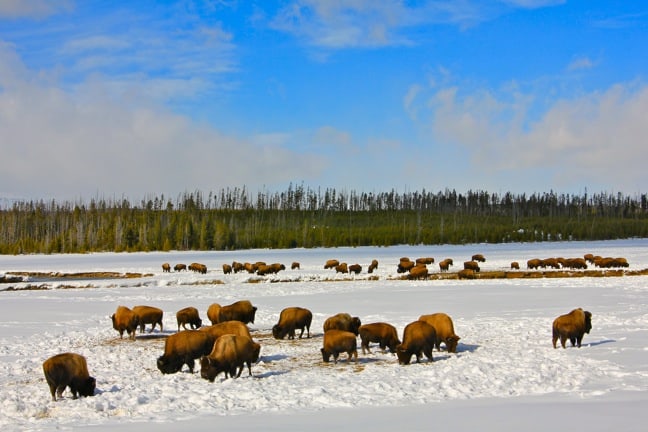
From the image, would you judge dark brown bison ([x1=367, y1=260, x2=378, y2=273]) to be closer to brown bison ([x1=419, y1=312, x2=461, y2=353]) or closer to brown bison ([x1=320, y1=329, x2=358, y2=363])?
brown bison ([x1=419, y1=312, x2=461, y2=353])

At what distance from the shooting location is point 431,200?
19800 centimetres

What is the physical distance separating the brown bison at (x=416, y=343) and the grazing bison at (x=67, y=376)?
6188 mm

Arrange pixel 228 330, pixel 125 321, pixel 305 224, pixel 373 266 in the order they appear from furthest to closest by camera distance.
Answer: pixel 305 224 < pixel 373 266 < pixel 125 321 < pixel 228 330

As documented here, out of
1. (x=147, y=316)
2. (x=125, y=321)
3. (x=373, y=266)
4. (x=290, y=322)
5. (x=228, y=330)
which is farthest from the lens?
(x=373, y=266)

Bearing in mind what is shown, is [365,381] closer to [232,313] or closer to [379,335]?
[379,335]

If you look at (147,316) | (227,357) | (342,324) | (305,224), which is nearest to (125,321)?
(147,316)

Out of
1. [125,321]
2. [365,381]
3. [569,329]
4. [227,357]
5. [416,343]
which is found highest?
[569,329]

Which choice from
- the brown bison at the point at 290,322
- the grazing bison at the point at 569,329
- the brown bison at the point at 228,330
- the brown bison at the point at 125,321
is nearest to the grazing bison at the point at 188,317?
the brown bison at the point at 125,321

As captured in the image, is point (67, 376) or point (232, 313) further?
point (232, 313)

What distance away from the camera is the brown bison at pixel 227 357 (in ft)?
38.2

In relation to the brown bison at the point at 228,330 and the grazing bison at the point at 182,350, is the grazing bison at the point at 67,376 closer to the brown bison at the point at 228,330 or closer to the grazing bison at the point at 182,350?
the grazing bison at the point at 182,350

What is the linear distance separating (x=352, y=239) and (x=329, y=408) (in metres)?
94.8

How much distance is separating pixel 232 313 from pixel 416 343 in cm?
719

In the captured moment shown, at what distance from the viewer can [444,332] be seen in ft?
47.5
